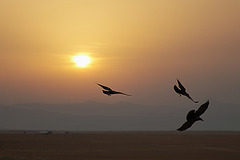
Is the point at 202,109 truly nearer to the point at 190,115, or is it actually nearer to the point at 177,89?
the point at 190,115

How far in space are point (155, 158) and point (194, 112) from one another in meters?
105

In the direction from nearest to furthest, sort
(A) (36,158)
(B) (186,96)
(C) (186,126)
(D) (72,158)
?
(B) (186,96)
(C) (186,126)
(A) (36,158)
(D) (72,158)

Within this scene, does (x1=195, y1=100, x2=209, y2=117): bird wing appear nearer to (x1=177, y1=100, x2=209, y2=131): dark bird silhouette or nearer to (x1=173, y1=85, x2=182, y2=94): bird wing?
(x1=177, y1=100, x2=209, y2=131): dark bird silhouette

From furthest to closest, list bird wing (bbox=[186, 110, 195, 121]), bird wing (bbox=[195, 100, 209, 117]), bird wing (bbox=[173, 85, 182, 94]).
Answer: bird wing (bbox=[173, 85, 182, 94])
bird wing (bbox=[186, 110, 195, 121])
bird wing (bbox=[195, 100, 209, 117])

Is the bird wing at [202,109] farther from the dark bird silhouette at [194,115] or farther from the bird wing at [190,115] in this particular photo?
the bird wing at [190,115]

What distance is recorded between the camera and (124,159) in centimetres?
10931

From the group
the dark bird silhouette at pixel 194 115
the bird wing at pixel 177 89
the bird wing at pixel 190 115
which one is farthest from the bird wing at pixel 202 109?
the bird wing at pixel 177 89

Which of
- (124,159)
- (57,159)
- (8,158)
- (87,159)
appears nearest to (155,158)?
(124,159)

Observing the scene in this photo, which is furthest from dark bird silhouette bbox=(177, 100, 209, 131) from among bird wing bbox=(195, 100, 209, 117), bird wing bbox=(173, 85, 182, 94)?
bird wing bbox=(173, 85, 182, 94)

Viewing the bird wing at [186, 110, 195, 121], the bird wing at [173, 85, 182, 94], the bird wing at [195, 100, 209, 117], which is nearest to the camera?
the bird wing at [195, 100, 209, 117]

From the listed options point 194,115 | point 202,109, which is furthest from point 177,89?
point 202,109

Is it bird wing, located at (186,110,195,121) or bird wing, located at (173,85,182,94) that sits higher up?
bird wing, located at (173,85,182,94)

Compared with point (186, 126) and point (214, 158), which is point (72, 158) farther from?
point (186, 126)

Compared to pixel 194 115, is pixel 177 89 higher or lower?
higher
